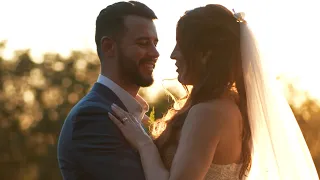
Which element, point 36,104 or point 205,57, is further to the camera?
point 36,104

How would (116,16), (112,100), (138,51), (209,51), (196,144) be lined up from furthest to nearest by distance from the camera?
(116,16) → (138,51) → (112,100) → (209,51) → (196,144)

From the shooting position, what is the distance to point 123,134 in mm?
4918

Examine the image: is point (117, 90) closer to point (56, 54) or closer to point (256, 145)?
point (256, 145)

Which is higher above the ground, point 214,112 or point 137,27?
point 137,27

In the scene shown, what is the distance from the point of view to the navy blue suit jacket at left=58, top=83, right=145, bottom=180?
480cm

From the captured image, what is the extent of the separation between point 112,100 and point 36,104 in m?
32.7

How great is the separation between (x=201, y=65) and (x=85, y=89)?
33.1m

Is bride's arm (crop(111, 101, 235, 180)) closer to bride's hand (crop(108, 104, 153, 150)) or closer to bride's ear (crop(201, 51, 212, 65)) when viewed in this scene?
bride's hand (crop(108, 104, 153, 150))

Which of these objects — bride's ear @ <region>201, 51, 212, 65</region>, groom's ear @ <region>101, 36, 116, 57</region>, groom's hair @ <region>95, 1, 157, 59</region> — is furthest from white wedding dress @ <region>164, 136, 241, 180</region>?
groom's hair @ <region>95, 1, 157, 59</region>

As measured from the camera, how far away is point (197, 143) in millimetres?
4621

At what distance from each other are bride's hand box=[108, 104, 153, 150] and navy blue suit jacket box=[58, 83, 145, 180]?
1.2 inches

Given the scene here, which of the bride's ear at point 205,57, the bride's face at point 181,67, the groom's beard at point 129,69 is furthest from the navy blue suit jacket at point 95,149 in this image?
the bride's ear at point 205,57

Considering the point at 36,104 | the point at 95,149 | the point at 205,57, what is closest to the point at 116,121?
the point at 95,149

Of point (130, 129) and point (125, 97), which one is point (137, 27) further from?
point (130, 129)
